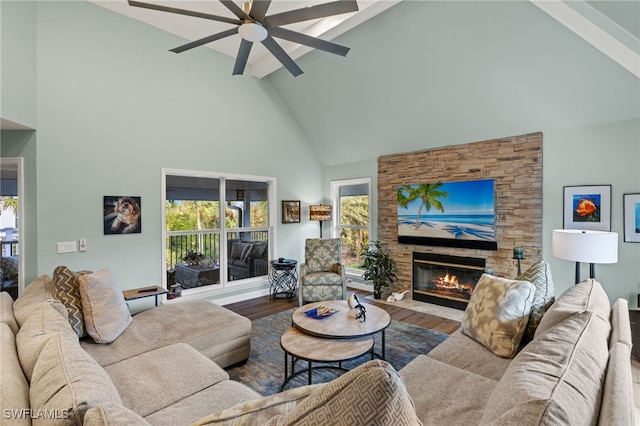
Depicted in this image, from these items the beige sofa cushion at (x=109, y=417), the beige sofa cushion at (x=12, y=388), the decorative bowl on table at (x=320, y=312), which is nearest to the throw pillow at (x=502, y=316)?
the decorative bowl on table at (x=320, y=312)

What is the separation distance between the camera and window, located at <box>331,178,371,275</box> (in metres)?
5.92

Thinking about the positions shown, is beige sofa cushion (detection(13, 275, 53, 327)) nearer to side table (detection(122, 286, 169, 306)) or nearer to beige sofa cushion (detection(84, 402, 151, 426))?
side table (detection(122, 286, 169, 306))

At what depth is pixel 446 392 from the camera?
1656 mm

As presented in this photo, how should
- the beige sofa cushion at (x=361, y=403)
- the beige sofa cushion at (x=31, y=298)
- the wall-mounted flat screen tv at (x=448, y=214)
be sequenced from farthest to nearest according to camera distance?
the wall-mounted flat screen tv at (x=448, y=214)
the beige sofa cushion at (x=31, y=298)
the beige sofa cushion at (x=361, y=403)

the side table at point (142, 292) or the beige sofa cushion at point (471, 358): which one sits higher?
the side table at point (142, 292)

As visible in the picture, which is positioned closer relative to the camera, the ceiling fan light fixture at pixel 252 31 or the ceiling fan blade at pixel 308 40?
the ceiling fan light fixture at pixel 252 31

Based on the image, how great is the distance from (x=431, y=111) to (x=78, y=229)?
4.75 m

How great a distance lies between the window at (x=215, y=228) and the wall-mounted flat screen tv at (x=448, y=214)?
2.42 meters

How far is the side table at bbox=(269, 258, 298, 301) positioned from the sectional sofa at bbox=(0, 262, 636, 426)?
2.27 m

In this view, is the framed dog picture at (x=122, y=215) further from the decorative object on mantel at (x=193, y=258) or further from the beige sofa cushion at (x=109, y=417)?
the beige sofa cushion at (x=109, y=417)

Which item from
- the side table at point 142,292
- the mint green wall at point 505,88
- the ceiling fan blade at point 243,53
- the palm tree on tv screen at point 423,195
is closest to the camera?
the ceiling fan blade at point 243,53

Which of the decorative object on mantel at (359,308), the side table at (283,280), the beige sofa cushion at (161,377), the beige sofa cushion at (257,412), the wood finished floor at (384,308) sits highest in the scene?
the beige sofa cushion at (257,412)

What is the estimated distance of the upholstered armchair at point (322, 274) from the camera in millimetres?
4629

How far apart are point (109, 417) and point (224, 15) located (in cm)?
401
